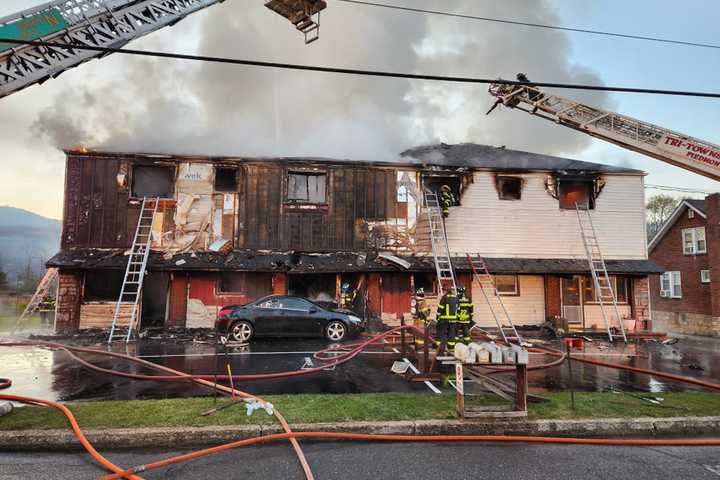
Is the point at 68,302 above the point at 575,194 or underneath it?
underneath

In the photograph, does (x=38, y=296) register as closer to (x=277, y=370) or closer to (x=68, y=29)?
(x=68, y=29)

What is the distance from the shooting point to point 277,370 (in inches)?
322

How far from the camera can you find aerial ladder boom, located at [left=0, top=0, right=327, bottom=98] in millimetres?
7004

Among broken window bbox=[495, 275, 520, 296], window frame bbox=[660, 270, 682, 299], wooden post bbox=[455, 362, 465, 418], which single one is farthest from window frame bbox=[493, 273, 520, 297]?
window frame bbox=[660, 270, 682, 299]

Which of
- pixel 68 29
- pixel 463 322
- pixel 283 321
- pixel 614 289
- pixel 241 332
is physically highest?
pixel 68 29

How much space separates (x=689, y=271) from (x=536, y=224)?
12.3 meters

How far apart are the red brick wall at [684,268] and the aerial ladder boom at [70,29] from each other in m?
23.0

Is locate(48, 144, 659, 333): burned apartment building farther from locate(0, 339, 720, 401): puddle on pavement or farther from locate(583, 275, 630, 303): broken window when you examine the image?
locate(0, 339, 720, 401): puddle on pavement

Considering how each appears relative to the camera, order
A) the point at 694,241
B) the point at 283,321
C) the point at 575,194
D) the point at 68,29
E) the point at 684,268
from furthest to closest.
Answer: the point at 684,268
the point at 694,241
the point at 575,194
the point at 283,321
the point at 68,29

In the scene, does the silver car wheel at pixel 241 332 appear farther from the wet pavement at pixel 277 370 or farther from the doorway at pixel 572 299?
the doorway at pixel 572 299

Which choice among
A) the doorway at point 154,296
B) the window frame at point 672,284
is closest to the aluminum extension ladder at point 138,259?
the doorway at point 154,296

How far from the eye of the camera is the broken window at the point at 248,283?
14.7 meters

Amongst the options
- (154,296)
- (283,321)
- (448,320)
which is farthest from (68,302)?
(448,320)

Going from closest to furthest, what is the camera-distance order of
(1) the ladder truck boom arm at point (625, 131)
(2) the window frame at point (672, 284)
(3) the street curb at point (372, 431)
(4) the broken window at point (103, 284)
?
1. (3) the street curb at point (372, 431)
2. (1) the ladder truck boom arm at point (625, 131)
3. (4) the broken window at point (103, 284)
4. (2) the window frame at point (672, 284)
